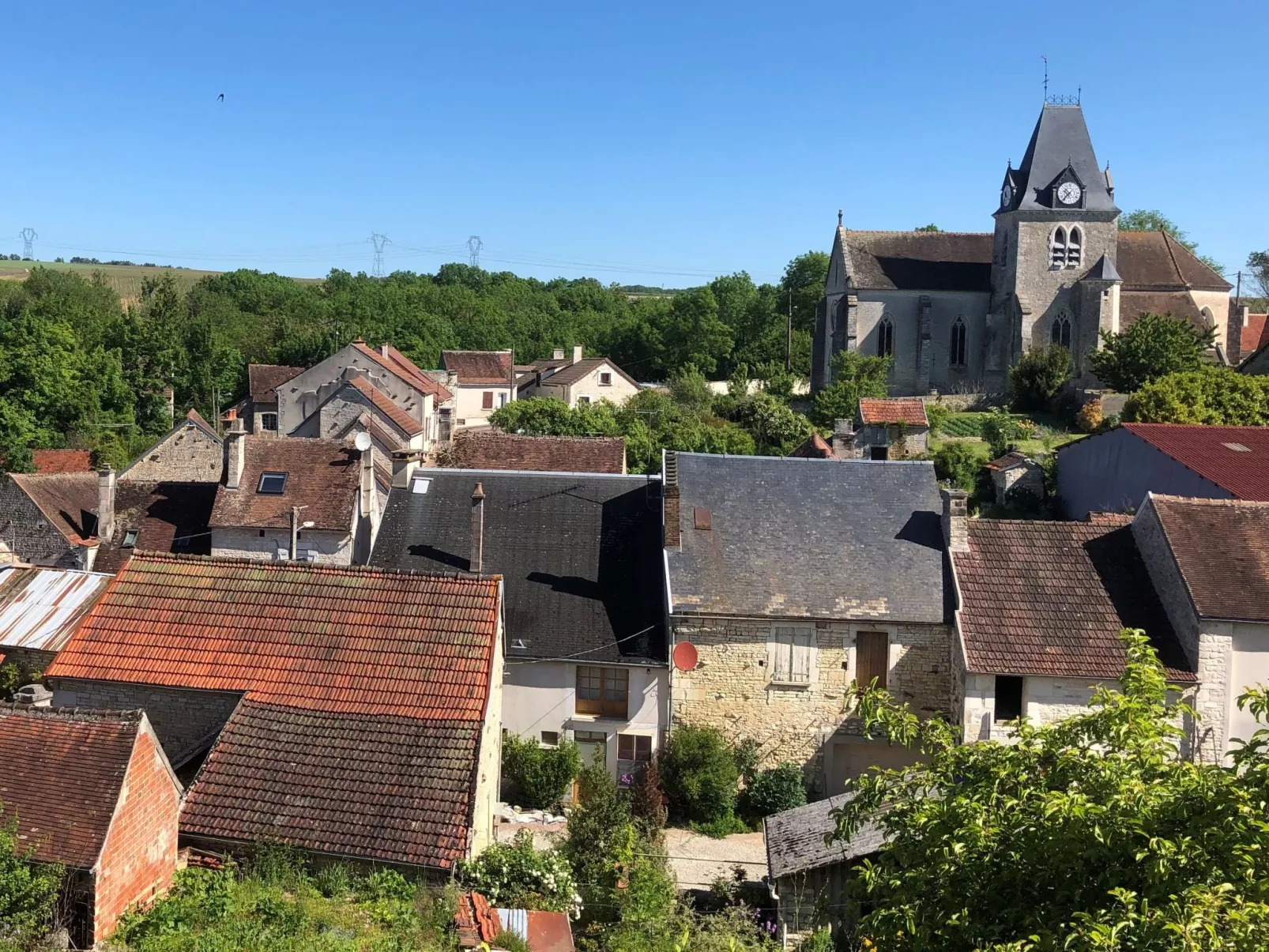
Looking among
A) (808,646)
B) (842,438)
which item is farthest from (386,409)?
(808,646)

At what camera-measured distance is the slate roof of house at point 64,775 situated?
11.7 meters

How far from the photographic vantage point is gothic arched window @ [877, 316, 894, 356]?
5769 cm

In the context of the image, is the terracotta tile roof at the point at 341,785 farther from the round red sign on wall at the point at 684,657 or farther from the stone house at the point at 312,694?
the round red sign on wall at the point at 684,657

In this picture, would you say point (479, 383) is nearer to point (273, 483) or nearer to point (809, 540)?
point (273, 483)

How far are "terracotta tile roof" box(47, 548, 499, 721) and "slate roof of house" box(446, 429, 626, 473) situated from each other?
15.4 m

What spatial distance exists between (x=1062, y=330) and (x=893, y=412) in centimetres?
1553

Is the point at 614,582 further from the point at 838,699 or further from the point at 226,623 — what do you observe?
the point at 226,623

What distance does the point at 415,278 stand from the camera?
135875mm

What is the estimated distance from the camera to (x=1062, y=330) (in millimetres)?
54500

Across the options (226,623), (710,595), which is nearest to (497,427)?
(710,595)

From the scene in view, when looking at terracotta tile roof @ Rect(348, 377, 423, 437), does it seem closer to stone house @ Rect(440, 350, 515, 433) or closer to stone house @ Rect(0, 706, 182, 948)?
stone house @ Rect(440, 350, 515, 433)

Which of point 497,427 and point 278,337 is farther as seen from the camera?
point 278,337

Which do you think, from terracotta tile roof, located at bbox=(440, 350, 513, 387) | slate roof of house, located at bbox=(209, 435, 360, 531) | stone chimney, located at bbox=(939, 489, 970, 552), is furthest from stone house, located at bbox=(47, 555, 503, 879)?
terracotta tile roof, located at bbox=(440, 350, 513, 387)

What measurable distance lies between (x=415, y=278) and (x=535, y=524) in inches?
4646
